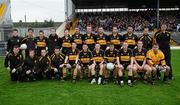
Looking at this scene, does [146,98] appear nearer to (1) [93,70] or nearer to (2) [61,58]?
(1) [93,70]

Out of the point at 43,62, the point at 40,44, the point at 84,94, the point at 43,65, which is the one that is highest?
the point at 40,44

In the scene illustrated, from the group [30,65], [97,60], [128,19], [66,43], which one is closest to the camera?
[97,60]

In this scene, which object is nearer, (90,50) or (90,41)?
(90,50)

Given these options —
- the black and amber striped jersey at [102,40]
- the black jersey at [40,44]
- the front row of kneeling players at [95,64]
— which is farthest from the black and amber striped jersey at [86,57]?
the black jersey at [40,44]

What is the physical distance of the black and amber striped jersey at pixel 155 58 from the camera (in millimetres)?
11190

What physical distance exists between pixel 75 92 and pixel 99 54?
196cm

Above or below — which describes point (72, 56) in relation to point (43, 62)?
above

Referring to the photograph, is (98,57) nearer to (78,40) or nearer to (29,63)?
(78,40)

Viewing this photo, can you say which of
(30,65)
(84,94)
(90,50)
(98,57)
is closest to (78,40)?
(90,50)

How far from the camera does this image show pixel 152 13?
42.7 metres

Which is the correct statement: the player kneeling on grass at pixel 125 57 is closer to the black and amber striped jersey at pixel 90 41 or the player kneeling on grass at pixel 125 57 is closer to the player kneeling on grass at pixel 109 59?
the player kneeling on grass at pixel 109 59

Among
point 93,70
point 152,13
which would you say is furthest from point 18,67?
point 152,13

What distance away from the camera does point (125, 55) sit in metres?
11.5

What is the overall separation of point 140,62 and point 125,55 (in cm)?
52
